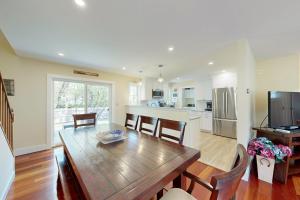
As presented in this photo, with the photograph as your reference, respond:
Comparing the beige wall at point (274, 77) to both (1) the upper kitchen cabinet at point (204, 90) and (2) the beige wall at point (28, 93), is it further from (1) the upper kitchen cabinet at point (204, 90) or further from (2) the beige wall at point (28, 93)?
(2) the beige wall at point (28, 93)

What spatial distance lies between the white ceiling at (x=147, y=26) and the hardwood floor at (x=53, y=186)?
7.79ft

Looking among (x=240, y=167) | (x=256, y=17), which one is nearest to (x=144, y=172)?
(x=240, y=167)

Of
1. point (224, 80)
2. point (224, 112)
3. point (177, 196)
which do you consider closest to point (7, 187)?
point (177, 196)

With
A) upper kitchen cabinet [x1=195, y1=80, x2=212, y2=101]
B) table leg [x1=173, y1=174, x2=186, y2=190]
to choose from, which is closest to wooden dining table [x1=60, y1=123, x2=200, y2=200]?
table leg [x1=173, y1=174, x2=186, y2=190]

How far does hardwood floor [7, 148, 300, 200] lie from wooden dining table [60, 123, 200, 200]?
974 millimetres

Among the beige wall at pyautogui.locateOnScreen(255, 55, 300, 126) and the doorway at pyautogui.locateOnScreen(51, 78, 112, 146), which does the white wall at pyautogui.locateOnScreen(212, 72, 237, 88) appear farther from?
the doorway at pyautogui.locateOnScreen(51, 78, 112, 146)

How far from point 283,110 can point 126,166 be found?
2974mm

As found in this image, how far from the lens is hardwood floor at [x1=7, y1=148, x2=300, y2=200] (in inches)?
70.2

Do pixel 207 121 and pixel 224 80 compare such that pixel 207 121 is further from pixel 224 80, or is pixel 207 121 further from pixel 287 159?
pixel 287 159

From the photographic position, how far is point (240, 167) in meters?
0.64

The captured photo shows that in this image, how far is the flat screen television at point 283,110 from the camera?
2.33m

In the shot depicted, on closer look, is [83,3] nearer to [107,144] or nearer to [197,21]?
[197,21]

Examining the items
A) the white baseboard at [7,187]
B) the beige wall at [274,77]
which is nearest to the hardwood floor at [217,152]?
the beige wall at [274,77]

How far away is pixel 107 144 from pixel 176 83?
250 inches
